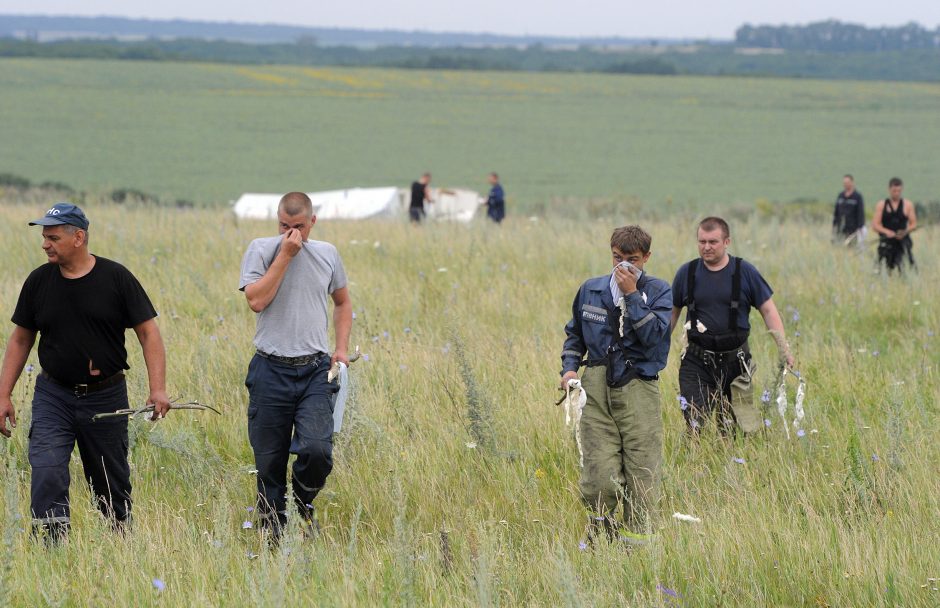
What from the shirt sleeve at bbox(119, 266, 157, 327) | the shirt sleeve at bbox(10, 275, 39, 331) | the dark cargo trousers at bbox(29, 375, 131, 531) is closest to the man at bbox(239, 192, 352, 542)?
the shirt sleeve at bbox(119, 266, 157, 327)

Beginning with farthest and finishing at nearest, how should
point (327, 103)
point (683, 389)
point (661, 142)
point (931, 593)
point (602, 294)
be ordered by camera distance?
point (327, 103)
point (661, 142)
point (683, 389)
point (602, 294)
point (931, 593)

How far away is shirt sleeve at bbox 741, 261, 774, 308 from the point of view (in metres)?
6.40

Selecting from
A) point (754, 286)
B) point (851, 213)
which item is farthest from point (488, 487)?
point (851, 213)

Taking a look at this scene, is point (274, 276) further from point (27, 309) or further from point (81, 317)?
point (27, 309)

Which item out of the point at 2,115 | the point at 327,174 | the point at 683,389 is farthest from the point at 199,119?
the point at 683,389

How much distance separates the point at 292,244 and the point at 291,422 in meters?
0.87

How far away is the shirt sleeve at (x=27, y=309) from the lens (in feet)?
16.5

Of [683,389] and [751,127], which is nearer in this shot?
[683,389]

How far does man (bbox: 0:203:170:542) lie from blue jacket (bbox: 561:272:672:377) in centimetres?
196

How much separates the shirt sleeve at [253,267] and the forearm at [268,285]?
0.06 m

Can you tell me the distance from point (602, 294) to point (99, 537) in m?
2.43

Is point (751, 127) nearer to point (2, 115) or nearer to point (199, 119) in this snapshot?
point (199, 119)

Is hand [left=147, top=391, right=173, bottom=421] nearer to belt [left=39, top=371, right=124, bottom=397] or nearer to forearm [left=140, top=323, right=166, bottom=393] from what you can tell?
forearm [left=140, top=323, right=166, bottom=393]

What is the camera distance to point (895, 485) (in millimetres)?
5535
